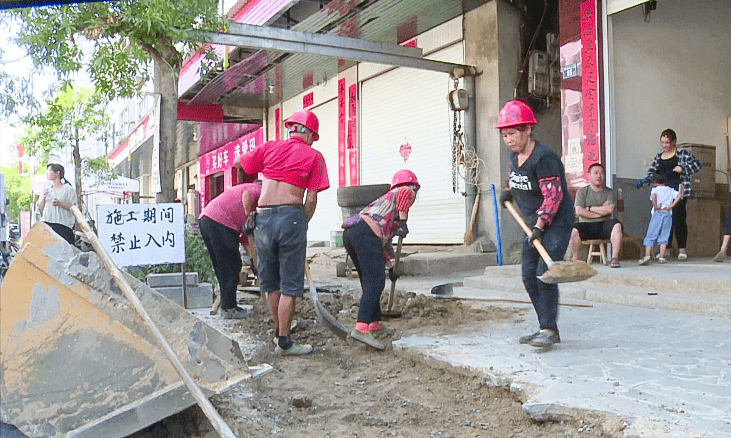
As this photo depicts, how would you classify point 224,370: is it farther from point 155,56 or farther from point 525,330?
point 155,56

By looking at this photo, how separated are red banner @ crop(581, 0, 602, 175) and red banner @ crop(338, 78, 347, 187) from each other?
7128mm

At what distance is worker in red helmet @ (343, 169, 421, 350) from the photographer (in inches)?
186

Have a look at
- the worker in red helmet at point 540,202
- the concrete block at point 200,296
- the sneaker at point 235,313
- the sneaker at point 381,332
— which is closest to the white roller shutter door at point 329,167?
the concrete block at point 200,296

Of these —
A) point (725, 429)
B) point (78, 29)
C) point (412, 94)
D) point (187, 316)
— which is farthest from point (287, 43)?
point (725, 429)

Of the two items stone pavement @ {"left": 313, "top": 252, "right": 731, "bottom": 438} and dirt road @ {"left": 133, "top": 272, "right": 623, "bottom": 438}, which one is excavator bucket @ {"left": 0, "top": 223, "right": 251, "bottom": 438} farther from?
stone pavement @ {"left": 313, "top": 252, "right": 731, "bottom": 438}

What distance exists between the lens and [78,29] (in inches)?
272

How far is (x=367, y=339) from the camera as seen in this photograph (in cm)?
466

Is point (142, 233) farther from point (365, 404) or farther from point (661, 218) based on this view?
point (661, 218)

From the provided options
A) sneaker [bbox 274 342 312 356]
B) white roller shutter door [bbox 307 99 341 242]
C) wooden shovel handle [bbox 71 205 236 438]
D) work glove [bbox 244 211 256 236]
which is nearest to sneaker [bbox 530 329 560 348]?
sneaker [bbox 274 342 312 356]

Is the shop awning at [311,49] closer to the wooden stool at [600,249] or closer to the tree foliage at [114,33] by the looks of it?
the tree foliage at [114,33]

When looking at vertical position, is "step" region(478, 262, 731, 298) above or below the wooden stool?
below

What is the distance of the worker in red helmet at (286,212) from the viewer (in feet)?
14.9

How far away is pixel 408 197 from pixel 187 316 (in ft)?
7.02

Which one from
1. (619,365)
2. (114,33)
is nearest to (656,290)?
(619,365)
